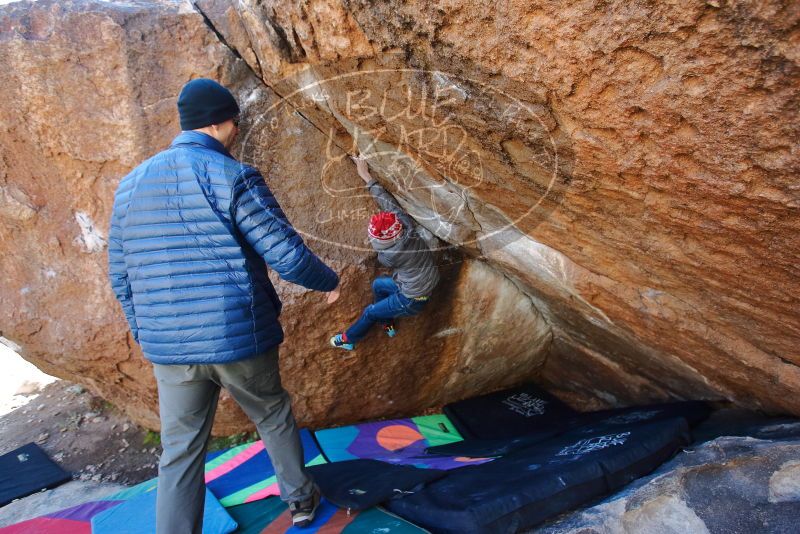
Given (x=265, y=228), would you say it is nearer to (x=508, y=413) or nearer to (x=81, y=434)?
(x=81, y=434)

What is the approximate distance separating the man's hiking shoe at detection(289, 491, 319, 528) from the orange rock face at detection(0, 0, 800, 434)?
0.95m

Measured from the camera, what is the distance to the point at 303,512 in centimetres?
218

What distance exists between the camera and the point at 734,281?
192cm

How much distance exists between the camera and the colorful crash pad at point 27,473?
2820 mm

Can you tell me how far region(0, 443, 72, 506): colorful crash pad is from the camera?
9.25ft

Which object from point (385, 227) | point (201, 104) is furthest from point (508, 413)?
point (201, 104)

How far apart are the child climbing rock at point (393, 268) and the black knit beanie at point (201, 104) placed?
41.8 inches

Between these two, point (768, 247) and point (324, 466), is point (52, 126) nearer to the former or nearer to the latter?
point (324, 466)

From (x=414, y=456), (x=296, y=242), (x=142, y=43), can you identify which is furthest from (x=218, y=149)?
(x=414, y=456)

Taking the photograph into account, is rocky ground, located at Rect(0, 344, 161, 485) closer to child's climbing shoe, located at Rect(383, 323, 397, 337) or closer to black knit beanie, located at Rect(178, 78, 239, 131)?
child's climbing shoe, located at Rect(383, 323, 397, 337)

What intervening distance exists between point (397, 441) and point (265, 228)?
6.76 ft

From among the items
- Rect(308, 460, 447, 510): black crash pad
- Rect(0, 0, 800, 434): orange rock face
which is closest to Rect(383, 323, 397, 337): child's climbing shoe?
Rect(0, 0, 800, 434): orange rock face

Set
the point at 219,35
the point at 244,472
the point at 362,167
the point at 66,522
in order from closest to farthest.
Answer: the point at 66,522 → the point at 219,35 → the point at 244,472 → the point at 362,167

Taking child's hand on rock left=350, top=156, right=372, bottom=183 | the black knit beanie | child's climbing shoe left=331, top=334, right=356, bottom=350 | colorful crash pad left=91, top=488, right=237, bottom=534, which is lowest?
colorful crash pad left=91, top=488, right=237, bottom=534
